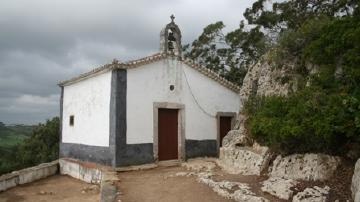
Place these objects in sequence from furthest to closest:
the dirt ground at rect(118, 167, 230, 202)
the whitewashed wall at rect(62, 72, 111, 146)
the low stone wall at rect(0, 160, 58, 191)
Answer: the whitewashed wall at rect(62, 72, 111, 146)
the low stone wall at rect(0, 160, 58, 191)
the dirt ground at rect(118, 167, 230, 202)

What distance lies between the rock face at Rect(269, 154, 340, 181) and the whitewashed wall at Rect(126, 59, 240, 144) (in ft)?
19.9

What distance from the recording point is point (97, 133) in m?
13.8

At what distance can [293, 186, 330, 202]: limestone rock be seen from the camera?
21.6 feet

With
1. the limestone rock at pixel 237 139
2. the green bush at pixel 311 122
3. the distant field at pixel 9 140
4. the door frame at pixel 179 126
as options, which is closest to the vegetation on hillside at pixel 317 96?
the green bush at pixel 311 122

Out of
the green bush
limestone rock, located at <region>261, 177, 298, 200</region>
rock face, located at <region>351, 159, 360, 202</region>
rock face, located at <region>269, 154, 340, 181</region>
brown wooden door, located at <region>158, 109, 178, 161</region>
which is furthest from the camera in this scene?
brown wooden door, located at <region>158, 109, 178, 161</region>

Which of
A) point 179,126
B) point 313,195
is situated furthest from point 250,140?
point 313,195

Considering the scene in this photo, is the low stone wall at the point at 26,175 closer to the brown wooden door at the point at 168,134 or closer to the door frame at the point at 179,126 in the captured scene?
the door frame at the point at 179,126

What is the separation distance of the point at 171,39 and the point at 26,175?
7731mm

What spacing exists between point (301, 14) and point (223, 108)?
607 centimetres

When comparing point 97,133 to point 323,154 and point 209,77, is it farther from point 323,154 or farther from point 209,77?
point 323,154

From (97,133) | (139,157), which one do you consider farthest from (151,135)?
(97,133)

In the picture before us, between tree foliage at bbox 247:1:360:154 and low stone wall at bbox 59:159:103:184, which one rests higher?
tree foliage at bbox 247:1:360:154

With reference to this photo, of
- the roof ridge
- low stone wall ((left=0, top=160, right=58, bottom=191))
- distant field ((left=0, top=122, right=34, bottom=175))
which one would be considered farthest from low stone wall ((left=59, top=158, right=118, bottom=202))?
distant field ((left=0, top=122, right=34, bottom=175))

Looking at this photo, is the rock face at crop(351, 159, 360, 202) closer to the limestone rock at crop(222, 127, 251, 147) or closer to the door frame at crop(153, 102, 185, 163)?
the limestone rock at crop(222, 127, 251, 147)
